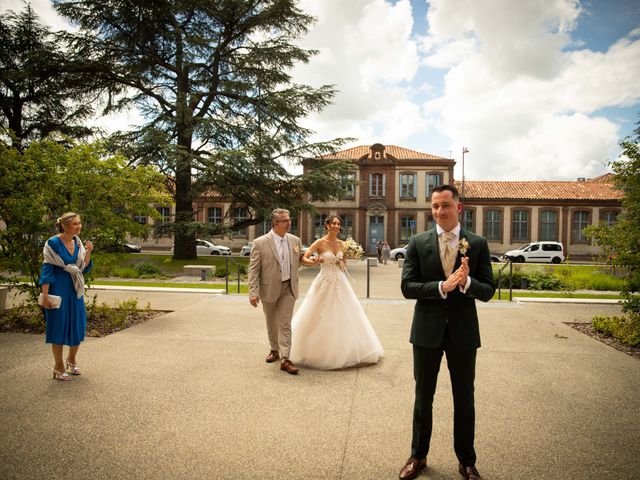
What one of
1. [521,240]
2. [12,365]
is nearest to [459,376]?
[12,365]

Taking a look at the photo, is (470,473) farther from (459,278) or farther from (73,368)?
(73,368)

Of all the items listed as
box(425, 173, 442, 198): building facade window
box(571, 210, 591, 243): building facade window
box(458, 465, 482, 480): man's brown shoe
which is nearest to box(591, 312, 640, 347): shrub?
box(458, 465, 482, 480): man's brown shoe

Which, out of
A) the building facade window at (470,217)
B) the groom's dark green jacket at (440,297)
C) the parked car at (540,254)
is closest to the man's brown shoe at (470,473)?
the groom's dark green jacket at (440,297)

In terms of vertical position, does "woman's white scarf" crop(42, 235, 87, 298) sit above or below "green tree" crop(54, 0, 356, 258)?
below

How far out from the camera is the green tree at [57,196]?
269 inches

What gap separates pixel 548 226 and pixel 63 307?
40754 millimetres

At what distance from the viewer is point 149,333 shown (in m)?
6.88

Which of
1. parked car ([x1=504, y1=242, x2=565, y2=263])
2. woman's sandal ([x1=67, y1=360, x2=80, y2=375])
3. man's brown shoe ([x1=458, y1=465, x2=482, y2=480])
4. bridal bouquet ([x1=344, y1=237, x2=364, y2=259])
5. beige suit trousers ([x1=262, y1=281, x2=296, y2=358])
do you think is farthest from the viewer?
parked car ([x1=504, y1=242, x2=565, y2=263])

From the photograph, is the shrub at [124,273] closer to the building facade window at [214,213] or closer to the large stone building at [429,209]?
the large stone building at [429,209]

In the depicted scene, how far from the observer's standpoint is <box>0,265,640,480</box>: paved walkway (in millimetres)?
2924

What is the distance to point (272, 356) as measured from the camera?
5410 millimetres

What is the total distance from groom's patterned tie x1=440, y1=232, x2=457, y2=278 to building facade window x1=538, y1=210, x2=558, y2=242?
39454mm

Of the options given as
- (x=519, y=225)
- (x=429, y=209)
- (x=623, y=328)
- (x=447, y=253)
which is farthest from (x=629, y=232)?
(x=519, y=225)

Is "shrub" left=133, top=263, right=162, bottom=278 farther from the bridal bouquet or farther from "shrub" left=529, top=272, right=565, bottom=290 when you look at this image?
"shrub" left=529, top=272, right=565, bottom=290
